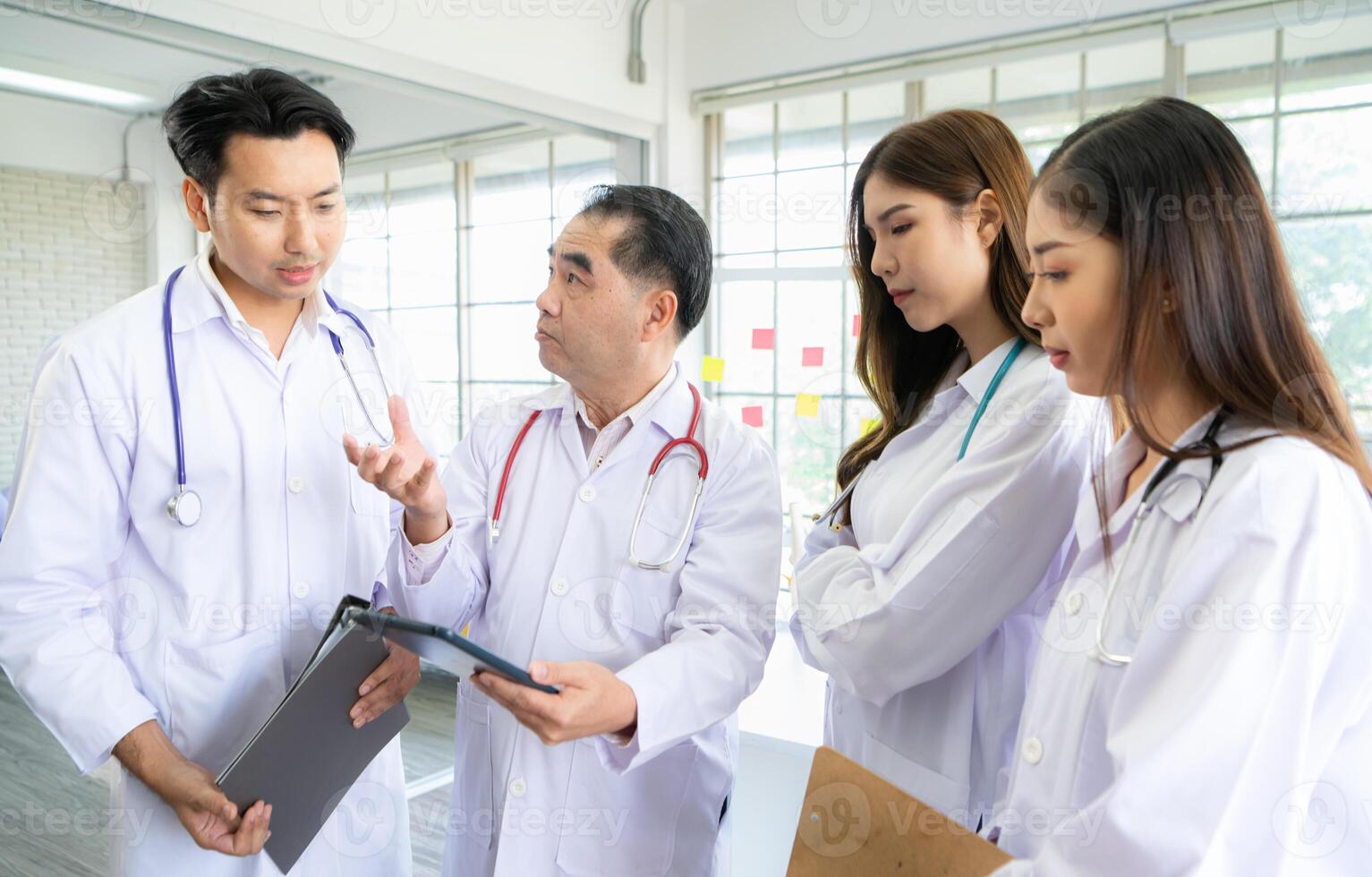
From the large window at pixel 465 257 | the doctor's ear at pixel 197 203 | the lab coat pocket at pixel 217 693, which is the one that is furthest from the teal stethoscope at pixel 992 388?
the large window at pixel 465 257

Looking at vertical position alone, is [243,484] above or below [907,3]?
below

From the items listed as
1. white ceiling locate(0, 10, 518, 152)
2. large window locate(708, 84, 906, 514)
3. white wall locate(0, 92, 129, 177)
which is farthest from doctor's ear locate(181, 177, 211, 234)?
large window locate(708, 84, 906, 514)

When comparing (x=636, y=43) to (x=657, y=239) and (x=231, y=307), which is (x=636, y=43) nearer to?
(x=657, y=239)

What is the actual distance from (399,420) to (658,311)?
1.47 feet

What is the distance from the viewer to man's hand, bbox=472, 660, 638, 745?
1191 millimetres

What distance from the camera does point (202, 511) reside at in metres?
1.43

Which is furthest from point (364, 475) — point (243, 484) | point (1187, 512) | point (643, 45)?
point (643, 45)

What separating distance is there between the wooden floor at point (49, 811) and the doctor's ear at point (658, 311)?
229 cm

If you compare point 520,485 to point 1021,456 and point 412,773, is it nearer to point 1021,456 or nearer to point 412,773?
point 1021,456

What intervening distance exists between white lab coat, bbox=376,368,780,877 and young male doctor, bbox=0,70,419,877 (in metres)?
0.17

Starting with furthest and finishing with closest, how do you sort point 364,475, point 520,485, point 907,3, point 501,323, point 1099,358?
point 501,323 < point 907,3 < point 520,485 < point 364,475 < point 1099,358

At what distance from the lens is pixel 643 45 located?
160 inches

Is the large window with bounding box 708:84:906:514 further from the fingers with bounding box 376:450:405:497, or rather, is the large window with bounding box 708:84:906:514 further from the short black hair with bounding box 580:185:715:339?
the fingers with bounding box 376:450:405:497

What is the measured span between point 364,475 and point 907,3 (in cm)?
308
